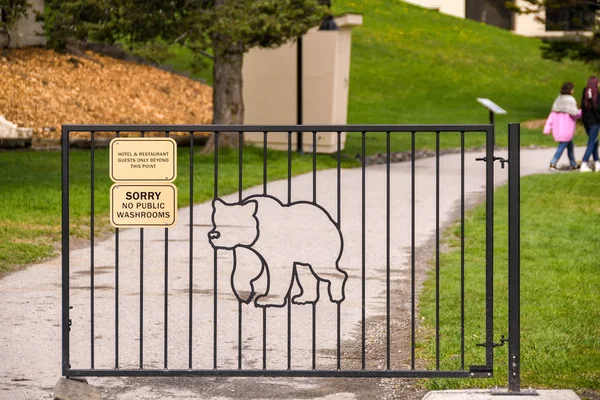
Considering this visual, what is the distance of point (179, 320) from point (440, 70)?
4448cm

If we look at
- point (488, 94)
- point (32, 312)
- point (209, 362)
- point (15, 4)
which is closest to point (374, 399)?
point (209, 362)

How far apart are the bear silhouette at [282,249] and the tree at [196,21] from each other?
6141mm

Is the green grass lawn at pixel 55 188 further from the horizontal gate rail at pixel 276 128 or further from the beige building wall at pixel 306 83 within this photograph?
the horizontal gate rail at pixel 276 128

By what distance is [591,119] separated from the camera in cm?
2228

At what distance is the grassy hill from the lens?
43.0m

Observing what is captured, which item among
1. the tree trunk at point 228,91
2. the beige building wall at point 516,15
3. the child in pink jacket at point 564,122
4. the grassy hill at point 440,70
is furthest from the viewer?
the beige building wall at point 516,15

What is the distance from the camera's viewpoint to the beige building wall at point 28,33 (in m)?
28.1

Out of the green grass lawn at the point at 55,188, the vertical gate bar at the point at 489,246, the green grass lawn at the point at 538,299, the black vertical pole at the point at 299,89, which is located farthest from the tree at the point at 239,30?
the vertical gate bar at the point at 489,246

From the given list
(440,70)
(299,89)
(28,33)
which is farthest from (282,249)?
(440,70)

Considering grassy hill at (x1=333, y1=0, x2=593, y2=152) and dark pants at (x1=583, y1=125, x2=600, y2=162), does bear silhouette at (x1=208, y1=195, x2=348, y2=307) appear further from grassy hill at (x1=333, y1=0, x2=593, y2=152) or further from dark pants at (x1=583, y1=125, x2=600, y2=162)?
grassy hill at (x1=333, y1=0, x2=593, y2=152)

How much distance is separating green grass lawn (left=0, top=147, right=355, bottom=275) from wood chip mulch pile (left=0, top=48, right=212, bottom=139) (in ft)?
6.43

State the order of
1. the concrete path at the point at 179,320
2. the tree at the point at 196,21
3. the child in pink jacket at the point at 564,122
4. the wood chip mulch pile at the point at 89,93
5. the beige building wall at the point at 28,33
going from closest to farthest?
1. the concrete path at the point at 179,320
2. the tree at the point at 196,21
3. the child in pink jacket at the point at 564,122
4. the wood chip mulch pile at the point at 89,93
5. the beige building wall at the point at 28,33

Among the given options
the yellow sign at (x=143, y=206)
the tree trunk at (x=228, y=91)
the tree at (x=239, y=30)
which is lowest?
the yellow sign at (x=143, y=206)

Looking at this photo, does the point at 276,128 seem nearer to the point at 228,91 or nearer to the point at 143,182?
the point at 143,182
